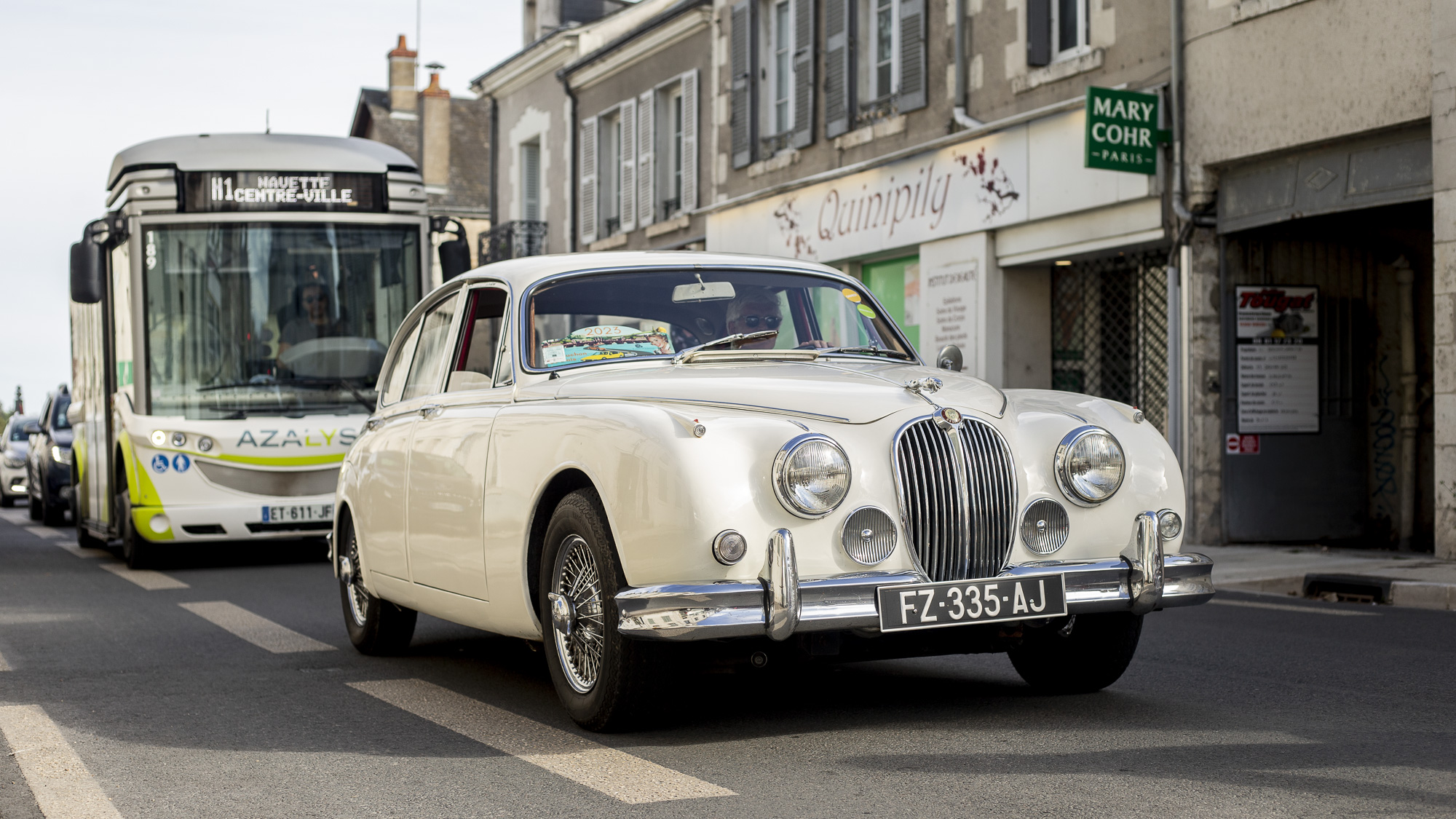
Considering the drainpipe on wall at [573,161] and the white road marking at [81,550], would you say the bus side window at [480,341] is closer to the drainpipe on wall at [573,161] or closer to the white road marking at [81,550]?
the white road marking at [81,550]

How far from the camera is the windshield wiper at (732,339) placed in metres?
5.95

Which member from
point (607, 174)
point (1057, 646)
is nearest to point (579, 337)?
point (1057, 646)

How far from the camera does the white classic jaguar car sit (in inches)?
191

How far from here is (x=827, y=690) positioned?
20.3 ft

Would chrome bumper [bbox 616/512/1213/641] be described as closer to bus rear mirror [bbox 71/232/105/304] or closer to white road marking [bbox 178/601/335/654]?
white road marking [bbox 178/601/335/654]

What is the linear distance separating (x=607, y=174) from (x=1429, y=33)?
16.4 metres

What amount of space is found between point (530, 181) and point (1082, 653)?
25464 millimetres

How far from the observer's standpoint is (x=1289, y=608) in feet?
31.1

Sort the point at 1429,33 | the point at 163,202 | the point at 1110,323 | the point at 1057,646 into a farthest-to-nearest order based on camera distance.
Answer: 1. the point at 1110,323
2. the point at 163,202
3. the point at 1429,33
4. the point at 1057,646

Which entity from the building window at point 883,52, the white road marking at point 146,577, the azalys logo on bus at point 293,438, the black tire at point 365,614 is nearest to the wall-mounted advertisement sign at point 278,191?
the azalys logo on bus at point 293,438

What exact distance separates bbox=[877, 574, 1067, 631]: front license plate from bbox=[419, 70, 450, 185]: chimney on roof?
4113 centimetres

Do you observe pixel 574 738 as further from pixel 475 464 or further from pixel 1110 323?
pixel 1110 323

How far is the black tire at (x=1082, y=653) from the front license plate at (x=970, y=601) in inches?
20.8

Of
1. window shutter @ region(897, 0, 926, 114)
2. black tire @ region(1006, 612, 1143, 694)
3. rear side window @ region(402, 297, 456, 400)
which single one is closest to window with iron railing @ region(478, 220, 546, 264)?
window shutter @ region(897, 0, 926, 114)
